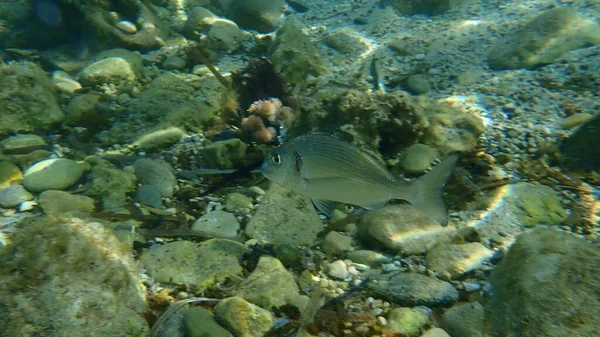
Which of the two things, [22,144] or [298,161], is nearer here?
[298,161]

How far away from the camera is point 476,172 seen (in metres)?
4.26

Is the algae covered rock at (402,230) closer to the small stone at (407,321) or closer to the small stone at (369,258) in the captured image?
the small stone at (369,258)

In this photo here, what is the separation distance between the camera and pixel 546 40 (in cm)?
633

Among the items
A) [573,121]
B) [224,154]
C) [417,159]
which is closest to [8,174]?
[224,154]

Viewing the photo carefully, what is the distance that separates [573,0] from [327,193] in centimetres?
855

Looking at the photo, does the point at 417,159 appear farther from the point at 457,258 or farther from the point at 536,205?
the point at 457,258

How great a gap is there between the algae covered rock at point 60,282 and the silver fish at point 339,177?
3.58ft

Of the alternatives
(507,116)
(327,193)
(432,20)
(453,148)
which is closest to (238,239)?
(327,193)

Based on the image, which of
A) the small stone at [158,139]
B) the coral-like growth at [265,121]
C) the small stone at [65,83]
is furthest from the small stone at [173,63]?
the coral-like growth at [265,121]

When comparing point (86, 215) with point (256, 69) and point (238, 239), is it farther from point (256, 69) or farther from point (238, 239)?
point (256, 69)

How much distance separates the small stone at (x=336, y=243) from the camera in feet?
10.9

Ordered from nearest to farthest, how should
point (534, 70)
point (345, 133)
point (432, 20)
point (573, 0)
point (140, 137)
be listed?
point (345, 133)
point (140, 137)
point (534, 70)
point (573, 0)
point (432, 20)

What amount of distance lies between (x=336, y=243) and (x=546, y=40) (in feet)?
17.2

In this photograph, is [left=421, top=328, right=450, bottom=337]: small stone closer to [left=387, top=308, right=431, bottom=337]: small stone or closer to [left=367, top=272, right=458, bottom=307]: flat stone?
[left=387, top=308, right=431, bottom=337]: small stone
